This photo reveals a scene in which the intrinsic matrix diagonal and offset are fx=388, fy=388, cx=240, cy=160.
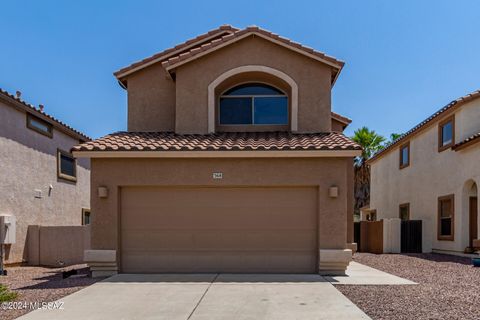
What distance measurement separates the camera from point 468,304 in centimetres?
741

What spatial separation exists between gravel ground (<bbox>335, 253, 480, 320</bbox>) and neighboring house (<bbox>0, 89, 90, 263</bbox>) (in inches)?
430

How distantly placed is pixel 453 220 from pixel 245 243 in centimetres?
1031

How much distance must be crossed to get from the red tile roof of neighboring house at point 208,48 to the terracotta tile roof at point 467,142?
5.98 metres

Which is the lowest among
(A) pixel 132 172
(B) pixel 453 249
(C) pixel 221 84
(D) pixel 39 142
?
(B) pixel 453 249

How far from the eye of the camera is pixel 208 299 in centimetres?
762

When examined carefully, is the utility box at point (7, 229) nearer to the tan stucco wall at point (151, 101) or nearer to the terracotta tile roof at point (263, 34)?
the tan stucco wall at point (151, 101)

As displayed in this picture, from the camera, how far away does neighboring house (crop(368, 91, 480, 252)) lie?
15406 millimetres

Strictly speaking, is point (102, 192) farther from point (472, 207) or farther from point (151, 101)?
point (472, 207)

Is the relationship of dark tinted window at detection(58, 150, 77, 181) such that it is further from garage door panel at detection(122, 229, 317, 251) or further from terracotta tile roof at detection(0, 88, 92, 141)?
garage door panel at detection(122, 229, 317, 251)

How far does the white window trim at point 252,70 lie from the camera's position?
39.8 ft

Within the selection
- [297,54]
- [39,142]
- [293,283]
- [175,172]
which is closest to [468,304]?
[293,283]

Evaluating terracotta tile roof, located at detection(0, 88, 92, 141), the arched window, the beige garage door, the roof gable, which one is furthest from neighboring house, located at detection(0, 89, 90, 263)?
the arched window

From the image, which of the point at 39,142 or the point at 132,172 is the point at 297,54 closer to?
the point at 132,172

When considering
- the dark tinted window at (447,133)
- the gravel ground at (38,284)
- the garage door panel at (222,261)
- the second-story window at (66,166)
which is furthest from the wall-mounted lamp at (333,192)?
the second-story window at (66,166)
